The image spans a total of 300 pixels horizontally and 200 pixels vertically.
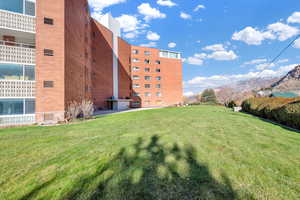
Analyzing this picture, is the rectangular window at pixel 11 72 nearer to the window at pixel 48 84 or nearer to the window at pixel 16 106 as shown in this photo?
the window at pixel 48 84

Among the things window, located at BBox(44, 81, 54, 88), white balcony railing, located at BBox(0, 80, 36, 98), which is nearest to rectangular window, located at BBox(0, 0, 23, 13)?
white balcony railing, located at BBox(0, 80, 36, 98)

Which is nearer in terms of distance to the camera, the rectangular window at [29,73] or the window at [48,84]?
the rectangular window at [29,73]

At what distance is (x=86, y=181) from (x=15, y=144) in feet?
15.0

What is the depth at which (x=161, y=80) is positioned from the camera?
131 ft

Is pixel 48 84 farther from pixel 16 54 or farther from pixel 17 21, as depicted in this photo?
pixel 17 21

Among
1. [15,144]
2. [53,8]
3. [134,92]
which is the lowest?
[15,144]

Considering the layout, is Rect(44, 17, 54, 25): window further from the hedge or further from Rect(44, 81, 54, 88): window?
the hedge

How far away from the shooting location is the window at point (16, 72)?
378 inches

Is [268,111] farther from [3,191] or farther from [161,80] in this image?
[161,80]

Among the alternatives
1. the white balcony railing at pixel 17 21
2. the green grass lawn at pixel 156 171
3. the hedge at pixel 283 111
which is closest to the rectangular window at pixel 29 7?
the white balcony railing at pixel 17 21

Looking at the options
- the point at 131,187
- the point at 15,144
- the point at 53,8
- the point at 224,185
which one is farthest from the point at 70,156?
the point at 53,8

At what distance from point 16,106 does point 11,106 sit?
0.30 meters

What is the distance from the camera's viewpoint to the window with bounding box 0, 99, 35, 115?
9602mm

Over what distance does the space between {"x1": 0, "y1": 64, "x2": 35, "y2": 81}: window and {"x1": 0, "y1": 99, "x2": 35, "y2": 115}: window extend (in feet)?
5.97
